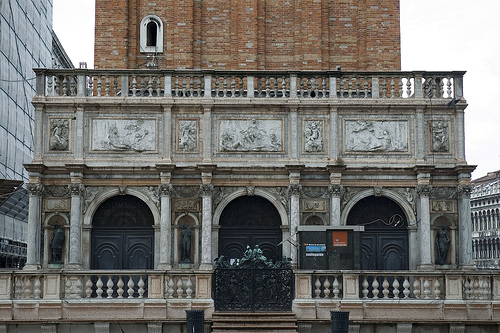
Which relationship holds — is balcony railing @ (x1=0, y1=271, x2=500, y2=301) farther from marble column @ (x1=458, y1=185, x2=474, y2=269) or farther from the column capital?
the column capital

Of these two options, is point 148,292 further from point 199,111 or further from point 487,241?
point 487,241

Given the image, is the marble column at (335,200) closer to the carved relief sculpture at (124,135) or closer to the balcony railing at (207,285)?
the balcony railing at (207,285)

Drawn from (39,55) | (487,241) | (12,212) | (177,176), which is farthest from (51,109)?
(487,241)

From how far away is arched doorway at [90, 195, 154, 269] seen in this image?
23.8 meters

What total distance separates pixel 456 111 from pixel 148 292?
469 inches

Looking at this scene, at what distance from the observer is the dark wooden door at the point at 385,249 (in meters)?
24.2

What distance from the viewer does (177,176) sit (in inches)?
938

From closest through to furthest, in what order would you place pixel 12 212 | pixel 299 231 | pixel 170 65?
pixel 299 231
pixel 170 65
pixel 12 212

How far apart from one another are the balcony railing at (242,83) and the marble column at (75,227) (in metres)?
3.14

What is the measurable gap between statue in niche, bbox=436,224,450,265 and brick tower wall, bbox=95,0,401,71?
23.5ft

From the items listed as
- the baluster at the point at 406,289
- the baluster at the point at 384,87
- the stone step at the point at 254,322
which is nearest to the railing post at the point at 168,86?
the baluster at the point at 384,87

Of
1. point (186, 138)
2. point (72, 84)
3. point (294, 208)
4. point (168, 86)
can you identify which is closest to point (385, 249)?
point (294, 208)

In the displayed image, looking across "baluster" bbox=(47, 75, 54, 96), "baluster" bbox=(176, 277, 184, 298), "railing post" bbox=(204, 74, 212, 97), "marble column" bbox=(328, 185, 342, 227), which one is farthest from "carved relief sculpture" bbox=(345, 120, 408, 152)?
"baluster" bbox=(47, 75, 54, 96)

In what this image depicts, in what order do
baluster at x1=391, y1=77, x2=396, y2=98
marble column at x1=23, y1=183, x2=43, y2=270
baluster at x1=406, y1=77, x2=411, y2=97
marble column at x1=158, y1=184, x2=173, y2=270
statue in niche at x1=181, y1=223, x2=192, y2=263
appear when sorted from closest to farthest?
1. marble column at x1=23, y1=183, x2=43, y2=270
2. marble column at x1=158, y1=184, x2=173, y2=270
3. statue in niche at x1=181, y1=223, x2=192, y2=263
4. baluster at x1=391, y1=77, x2=396, y2=98
5. baluster at x1=406, y1=77, x2=411, y2=97
